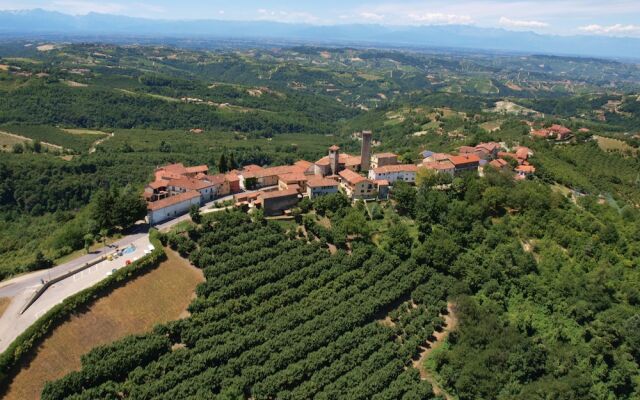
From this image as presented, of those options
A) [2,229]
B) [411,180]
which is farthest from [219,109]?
[411,180]

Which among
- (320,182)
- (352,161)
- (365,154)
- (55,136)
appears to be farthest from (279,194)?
(55,136)

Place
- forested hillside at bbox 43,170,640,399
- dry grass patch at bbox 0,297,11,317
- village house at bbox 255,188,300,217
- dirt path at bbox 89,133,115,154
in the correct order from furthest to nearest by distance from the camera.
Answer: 1. dirt path at bbox 89,133,115,154
2. village house at bbox 255,188,300,217
3. dry grass patch at bbox 0,297,11,317
4. forested hillside at bbox 43,170,640,399

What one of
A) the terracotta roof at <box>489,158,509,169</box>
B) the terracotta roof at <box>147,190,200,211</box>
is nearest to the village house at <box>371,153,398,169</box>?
the terracotta roof at <box>489,158,509,169</box>

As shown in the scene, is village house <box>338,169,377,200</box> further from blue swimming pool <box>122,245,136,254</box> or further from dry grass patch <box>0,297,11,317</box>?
dry grass patch <box>0,297,11,317</box>

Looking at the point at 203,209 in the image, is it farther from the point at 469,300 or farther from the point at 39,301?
the point at 469,300

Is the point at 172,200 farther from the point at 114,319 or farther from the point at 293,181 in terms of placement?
the point at 114,319

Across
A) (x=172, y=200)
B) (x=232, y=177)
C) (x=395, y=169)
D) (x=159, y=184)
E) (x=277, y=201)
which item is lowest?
(x=159, y=184)

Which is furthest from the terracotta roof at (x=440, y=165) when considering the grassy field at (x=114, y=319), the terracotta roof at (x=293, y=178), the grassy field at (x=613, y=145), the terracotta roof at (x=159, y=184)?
the grassy field at (x=613, y=145)
